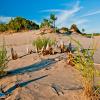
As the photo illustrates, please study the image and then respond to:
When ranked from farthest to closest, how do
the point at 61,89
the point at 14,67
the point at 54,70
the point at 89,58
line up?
the point at 14,67 < the point at 54,70 < the point at 61,89 < the point at 89,58

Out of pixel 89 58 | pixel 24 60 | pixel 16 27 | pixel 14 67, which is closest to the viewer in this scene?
pixel 89 58

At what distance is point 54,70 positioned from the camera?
19.2 feet

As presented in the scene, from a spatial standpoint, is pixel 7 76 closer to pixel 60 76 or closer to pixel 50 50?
pixel 60 76

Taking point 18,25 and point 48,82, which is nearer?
point 48,82

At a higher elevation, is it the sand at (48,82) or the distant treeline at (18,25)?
the sand at (48,82)

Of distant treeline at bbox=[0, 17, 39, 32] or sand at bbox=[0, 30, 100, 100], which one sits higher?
sand at bbox=[0, 30, 100, 100]

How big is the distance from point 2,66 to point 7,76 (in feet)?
0.79

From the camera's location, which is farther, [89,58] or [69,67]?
[69,67]

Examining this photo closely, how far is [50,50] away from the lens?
24.8 feet

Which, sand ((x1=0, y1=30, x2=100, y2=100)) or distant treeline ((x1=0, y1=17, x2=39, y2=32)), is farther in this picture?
distant treeline ((x1=0, y1=17, x2=39, y2=32))

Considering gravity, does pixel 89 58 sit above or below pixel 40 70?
above

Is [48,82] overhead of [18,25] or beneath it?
overhead

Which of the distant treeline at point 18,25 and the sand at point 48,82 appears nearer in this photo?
the sand at point 48,82

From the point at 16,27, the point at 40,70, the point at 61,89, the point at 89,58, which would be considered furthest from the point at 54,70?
the point at 16,27
